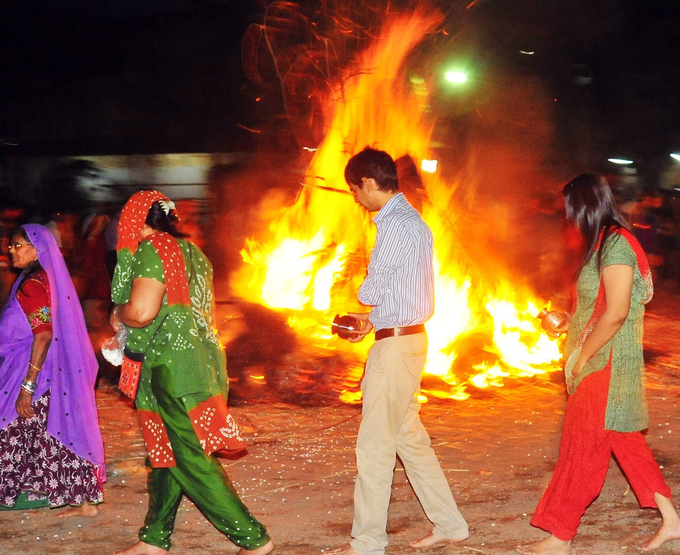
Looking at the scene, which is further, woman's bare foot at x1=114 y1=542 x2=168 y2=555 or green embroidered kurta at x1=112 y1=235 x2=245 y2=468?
woman's bare foot at x1=114 y1=542 x2=168 y2=555

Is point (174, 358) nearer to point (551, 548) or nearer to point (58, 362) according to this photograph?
point (58, 362)

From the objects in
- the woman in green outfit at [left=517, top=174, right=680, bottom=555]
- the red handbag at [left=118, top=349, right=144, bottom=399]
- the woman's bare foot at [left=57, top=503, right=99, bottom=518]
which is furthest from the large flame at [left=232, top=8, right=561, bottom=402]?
the red handbag at [left=118, top=349, right=144, bottom=399]

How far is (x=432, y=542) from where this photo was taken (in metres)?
4.18

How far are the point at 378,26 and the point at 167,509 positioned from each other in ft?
32.8

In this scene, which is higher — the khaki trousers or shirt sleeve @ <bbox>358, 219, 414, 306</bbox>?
shirt sleeve @ <bbox>358, 219, 414, 306</bbox>

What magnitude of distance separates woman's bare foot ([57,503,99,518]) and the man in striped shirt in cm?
157

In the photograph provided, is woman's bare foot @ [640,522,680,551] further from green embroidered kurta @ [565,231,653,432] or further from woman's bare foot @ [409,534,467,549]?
woman's bare foot @ [409,534,467,549]

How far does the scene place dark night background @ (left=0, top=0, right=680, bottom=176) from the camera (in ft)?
Answer: 61.4

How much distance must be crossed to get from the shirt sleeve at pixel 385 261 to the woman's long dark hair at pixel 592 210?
0.90 meters

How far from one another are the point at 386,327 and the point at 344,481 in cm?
181

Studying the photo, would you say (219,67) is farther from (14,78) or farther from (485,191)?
(485,191)

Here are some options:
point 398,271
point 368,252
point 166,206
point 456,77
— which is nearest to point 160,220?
point 166,206

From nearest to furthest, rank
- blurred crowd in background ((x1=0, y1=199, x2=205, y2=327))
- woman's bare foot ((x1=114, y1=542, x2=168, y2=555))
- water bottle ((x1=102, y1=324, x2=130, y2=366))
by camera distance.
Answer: water bottle ((x1=102, y1=324, x2=130, y2=366)) < woman's bare foot ((x1=114, y1=542, x2=168, y2=555)) < blurred crowd in background ((x1=0, y1=199, x2=205, y2=327))

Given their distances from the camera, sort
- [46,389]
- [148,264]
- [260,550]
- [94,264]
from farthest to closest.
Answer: [94,264]
[46,389]
[260,550]
[148,264]
